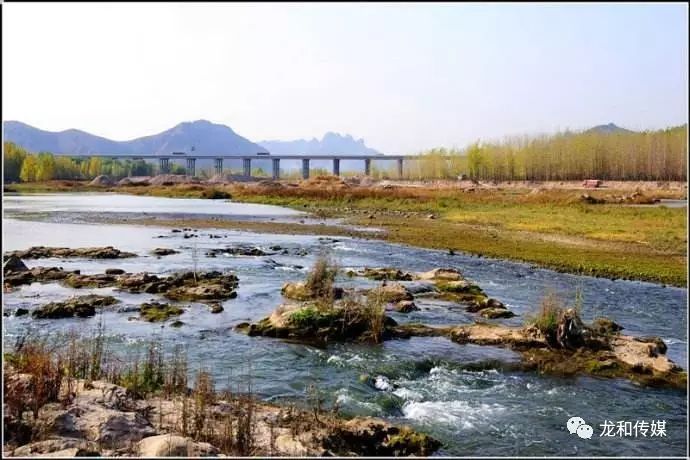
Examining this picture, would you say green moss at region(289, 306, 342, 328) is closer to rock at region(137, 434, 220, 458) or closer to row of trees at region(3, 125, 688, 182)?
rock at region(137, 434, 220, 458)

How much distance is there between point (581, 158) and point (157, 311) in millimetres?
114150

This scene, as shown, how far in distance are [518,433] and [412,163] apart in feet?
532

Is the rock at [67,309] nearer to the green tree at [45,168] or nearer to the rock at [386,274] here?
the rock at [386,274]

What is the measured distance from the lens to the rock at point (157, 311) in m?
18.8

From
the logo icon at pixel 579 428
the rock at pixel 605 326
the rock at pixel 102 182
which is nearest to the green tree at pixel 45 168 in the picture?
the rock at pixel 102 182

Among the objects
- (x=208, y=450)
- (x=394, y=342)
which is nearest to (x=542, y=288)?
(x=394, y=342)

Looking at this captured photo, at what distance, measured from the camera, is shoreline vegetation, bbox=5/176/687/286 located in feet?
102

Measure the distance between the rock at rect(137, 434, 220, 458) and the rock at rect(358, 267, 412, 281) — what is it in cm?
1811

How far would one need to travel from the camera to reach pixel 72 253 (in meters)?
33.2

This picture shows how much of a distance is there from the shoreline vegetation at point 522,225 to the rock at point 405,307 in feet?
36.5

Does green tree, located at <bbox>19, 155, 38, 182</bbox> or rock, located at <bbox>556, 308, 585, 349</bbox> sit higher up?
green tree, located at <bbox>19, 155, 38, 182</bbox>

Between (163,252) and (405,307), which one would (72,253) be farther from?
(405,307)

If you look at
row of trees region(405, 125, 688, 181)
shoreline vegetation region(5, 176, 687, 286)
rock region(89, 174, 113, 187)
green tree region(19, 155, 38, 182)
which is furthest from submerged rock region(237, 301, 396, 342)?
green tree region(19, 155, 38, 182)

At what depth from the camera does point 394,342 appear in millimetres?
16703
